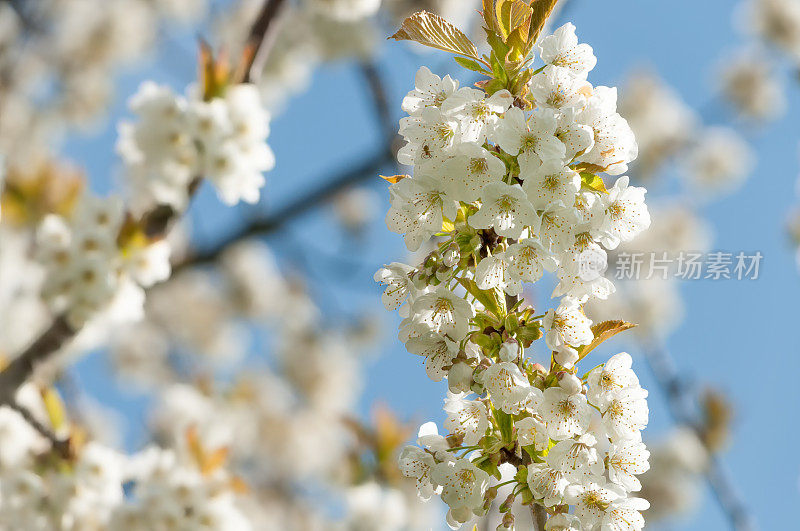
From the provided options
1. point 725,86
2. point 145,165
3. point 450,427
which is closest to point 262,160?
point 145,165

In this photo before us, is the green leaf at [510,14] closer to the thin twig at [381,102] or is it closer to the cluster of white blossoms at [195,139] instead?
the cluster of white blossoms at [195,139]

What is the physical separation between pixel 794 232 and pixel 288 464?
5901 millimetres

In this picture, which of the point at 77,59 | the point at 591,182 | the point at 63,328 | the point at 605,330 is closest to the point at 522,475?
the point at 605,330

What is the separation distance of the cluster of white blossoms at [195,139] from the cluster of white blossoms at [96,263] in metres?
0.18

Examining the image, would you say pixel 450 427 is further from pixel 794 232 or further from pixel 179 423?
pixel 179 423

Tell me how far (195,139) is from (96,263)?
0.55 meters

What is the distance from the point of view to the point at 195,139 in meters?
2.62

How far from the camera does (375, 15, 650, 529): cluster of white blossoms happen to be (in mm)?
1023

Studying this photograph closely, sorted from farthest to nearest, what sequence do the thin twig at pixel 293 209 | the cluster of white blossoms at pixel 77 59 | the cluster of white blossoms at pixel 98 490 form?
1. the cluster of white blossoms at pixel 77 59
2. the thin twig at pixel 293 209
3. the cluster of white blossoms at pixel 98 490

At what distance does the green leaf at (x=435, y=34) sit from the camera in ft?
3.89

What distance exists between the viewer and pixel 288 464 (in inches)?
312

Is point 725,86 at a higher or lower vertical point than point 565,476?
higher

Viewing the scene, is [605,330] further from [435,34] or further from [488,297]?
[435,34]

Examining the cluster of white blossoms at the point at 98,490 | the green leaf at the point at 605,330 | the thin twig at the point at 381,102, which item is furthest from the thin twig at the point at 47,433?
the thin twig at the point at 381,102
